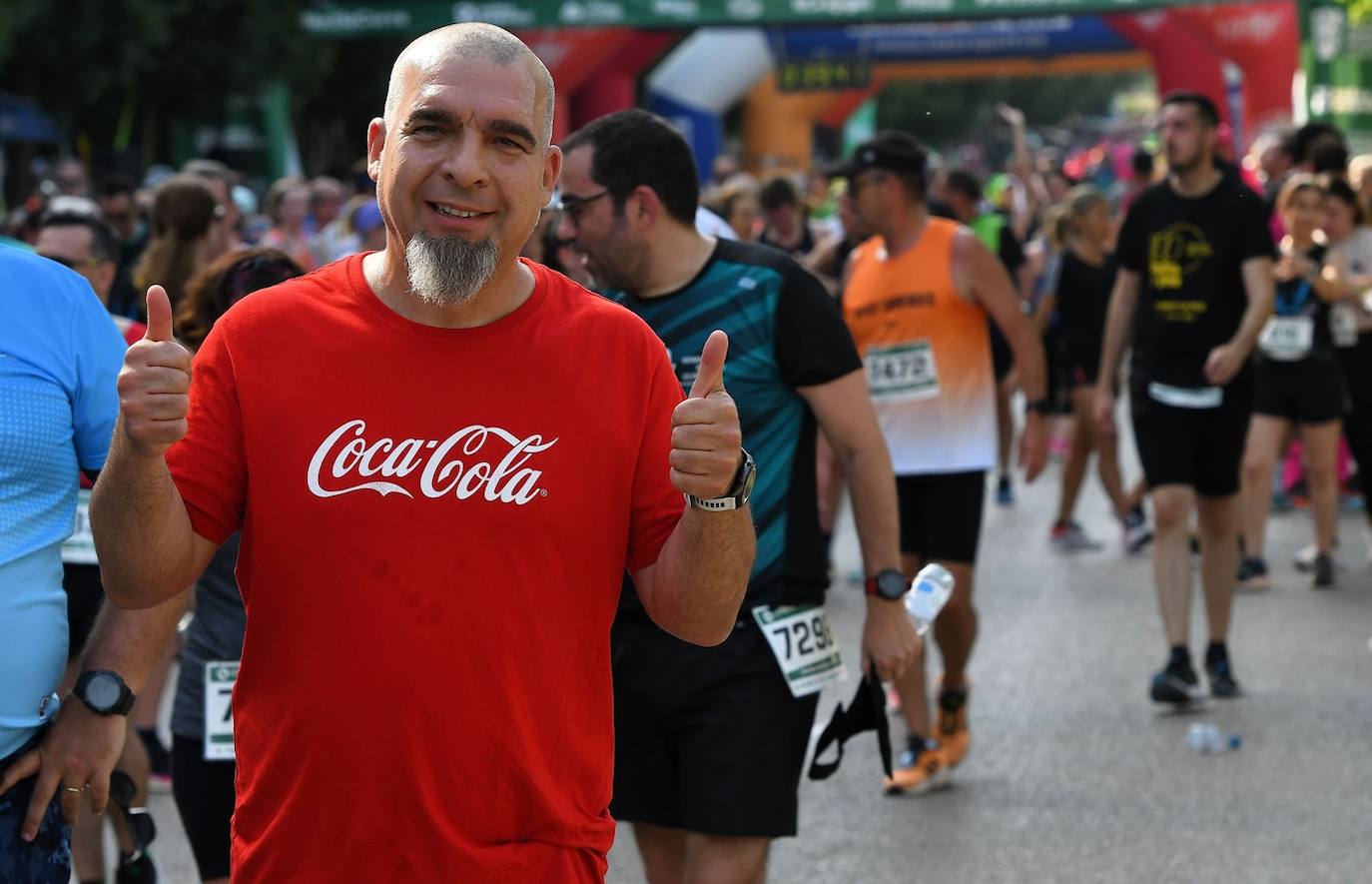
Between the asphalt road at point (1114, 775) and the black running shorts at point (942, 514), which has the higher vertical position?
the black running shorts at point (942, 514)

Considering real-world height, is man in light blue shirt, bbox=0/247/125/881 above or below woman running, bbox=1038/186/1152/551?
above

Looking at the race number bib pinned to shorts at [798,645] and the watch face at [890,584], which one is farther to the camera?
the watch face at [890,584]

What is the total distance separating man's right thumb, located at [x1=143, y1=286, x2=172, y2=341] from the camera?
2.52 m

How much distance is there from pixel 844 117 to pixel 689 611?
4516 centimetres

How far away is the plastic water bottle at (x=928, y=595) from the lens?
179 inches

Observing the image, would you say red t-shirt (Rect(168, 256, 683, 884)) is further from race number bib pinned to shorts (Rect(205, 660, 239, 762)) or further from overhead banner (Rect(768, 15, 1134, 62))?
overhead banner (Rect(768, 15, 1134, 62))

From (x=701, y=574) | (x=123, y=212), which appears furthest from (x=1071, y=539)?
(x=701, y=574)

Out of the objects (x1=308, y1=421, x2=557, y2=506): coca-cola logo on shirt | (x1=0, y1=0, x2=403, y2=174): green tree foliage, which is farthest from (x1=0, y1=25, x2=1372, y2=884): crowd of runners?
(x1=0, y1=0, x2=403, y2=174): green tree foliage

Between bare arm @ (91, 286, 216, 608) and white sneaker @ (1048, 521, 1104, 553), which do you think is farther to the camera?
white sneaker @ (1048, 521, 1104, 553)

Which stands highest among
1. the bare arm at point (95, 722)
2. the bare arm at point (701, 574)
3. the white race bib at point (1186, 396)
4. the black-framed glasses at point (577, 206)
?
the black-framed glasses at point (577, 206)

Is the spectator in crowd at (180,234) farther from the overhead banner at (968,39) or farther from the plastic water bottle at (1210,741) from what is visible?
the overhead banner at (968,39)

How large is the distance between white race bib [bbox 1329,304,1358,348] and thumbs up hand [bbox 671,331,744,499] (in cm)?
814

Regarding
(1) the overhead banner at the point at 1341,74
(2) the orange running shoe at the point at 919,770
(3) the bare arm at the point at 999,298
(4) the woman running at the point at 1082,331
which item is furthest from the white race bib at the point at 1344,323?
(1) the overhead banner at the point at 1341,74

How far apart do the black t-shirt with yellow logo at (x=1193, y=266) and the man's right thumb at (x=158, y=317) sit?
18.9 ft
